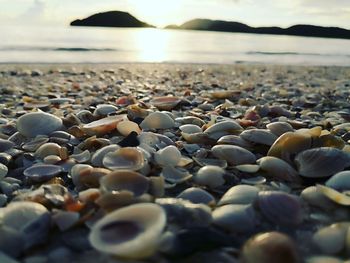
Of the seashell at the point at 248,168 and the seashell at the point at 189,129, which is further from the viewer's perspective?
the seashell at the point at 189,129

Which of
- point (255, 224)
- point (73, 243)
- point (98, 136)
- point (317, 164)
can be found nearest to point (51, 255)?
point (73, 243)

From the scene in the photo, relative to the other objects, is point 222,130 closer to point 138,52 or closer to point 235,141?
point 235,141

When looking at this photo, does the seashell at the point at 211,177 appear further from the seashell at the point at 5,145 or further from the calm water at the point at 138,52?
the calm water at the point at 138,52

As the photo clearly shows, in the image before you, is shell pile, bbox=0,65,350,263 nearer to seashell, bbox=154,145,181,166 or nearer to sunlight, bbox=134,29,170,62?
seashell, bbox=154,145,181,166

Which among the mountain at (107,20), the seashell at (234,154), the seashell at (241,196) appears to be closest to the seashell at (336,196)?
the seashell at (241,196)

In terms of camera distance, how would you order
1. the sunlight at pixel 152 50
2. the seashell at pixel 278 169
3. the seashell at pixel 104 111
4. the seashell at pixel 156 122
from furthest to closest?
the sunlight at pixel 152 50 → the seashell at pixel 104 111 → the seashell at pixel 156 122 → the seashell at pixel 278 169

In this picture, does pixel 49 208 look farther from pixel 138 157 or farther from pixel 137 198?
pixel 138 157

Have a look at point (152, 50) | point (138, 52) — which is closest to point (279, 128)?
point (138, 52)
